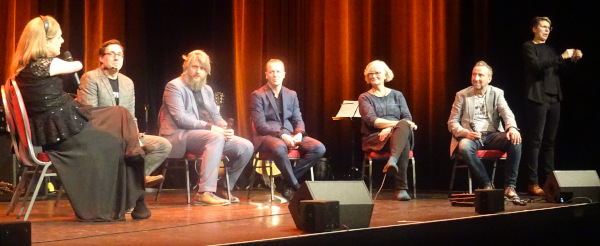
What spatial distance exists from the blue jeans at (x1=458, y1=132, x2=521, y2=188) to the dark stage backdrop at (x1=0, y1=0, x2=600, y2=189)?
92cm

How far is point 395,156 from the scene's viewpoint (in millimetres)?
5293

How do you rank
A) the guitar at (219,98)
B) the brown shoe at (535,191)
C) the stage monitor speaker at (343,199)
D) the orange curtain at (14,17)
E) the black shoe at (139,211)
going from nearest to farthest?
the stage monitor speaker at (343,199)
the black shoe at (139,211)
the brown shoe at (535,191)
the orange curtain at (14,17)
the guitar at (219,98)

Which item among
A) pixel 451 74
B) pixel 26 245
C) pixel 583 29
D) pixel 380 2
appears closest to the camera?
pixel 26 245

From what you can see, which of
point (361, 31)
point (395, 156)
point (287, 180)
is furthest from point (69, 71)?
point (361, 31)

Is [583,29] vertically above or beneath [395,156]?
above

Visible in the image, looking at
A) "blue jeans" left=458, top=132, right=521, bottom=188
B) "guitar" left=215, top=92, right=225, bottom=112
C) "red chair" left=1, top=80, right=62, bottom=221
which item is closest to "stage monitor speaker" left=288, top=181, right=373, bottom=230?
"red chair" left=1, top=80, right=62, bottom=221

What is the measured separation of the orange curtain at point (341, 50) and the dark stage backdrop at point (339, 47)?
0.03 ft

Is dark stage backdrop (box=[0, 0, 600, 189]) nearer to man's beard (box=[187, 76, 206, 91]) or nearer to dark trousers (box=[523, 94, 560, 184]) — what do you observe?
dark trousers (box=[523, 94, 560, 184])

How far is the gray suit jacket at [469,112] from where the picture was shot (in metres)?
5.41

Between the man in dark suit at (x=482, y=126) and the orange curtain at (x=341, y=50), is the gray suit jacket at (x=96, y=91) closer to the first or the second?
the man in dark suit at (x=482, y=126)

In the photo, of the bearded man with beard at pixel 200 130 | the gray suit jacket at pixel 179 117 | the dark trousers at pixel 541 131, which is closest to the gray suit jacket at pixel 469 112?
the dark trousers at pixel 541 131

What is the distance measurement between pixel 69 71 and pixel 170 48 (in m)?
3.64

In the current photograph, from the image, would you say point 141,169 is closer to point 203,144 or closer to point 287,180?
point 203,144

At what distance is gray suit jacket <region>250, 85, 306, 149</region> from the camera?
17.9ft
